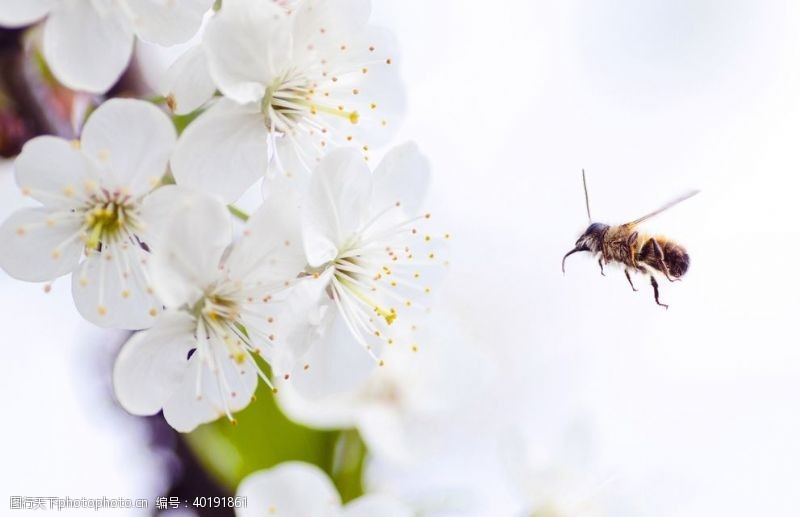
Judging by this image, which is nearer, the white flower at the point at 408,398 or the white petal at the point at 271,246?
the white petal at the point at 271,246

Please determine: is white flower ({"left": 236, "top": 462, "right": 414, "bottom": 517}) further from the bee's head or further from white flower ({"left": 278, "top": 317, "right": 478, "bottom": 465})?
the bee's head

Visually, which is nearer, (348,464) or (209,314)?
(209,314)

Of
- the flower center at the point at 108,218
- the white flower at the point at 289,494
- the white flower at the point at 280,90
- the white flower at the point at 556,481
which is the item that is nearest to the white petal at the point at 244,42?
the white flower at the point at 280,90

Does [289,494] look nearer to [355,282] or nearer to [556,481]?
[355,282]

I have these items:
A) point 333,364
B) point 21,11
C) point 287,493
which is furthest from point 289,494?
point 21,11

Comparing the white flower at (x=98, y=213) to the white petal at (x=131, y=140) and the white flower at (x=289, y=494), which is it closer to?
the white petal at (x=131, y=140)

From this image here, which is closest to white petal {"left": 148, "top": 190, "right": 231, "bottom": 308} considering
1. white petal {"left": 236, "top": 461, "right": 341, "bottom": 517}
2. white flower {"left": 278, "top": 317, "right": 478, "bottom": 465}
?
white petal {"left": 236, "top": 461, "right": 341, "bottom": 517}

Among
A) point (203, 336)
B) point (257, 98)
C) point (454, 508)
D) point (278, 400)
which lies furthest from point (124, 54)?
point (454, 508)
